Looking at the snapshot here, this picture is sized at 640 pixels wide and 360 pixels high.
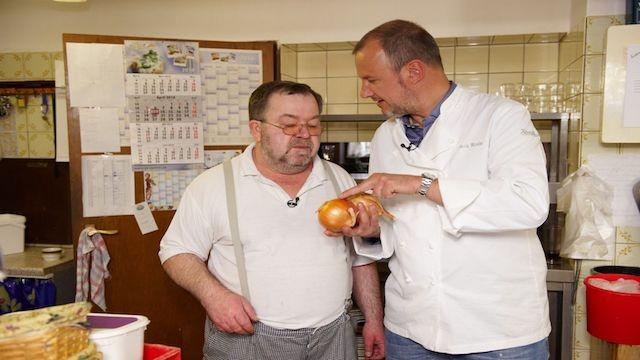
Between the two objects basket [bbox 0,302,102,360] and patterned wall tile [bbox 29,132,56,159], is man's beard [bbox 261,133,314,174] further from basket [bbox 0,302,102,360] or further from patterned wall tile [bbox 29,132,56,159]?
patterned wall tile [bbox 29,132,56,159]

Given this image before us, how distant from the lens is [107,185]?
273cm

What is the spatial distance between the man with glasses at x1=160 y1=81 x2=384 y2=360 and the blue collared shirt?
31 centimetres

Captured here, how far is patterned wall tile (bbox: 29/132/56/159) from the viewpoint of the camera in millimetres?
3301

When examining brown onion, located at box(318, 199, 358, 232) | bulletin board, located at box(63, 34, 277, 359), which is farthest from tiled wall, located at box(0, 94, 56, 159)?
brown onion, located at box(318, 199, 358, 232)

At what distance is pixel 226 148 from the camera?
2918mm

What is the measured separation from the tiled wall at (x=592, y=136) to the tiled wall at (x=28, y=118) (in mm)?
2877

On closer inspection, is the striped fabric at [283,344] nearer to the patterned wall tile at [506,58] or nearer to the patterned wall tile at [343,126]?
the patterned wall tile at [343,126]

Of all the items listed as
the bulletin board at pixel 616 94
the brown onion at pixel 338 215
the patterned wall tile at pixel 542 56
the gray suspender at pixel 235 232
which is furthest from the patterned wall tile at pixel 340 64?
the brown onion at pixel 338 215

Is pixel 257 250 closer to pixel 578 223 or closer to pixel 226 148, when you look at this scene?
pixel 226 148

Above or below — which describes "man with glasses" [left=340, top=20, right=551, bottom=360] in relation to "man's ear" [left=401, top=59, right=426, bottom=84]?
below

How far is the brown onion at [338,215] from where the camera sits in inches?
59.6

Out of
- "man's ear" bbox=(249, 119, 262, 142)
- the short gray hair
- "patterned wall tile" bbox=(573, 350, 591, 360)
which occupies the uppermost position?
the short gray hair

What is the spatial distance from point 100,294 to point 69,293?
1.33 ft

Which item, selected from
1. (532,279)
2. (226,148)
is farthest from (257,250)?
(226,148)
